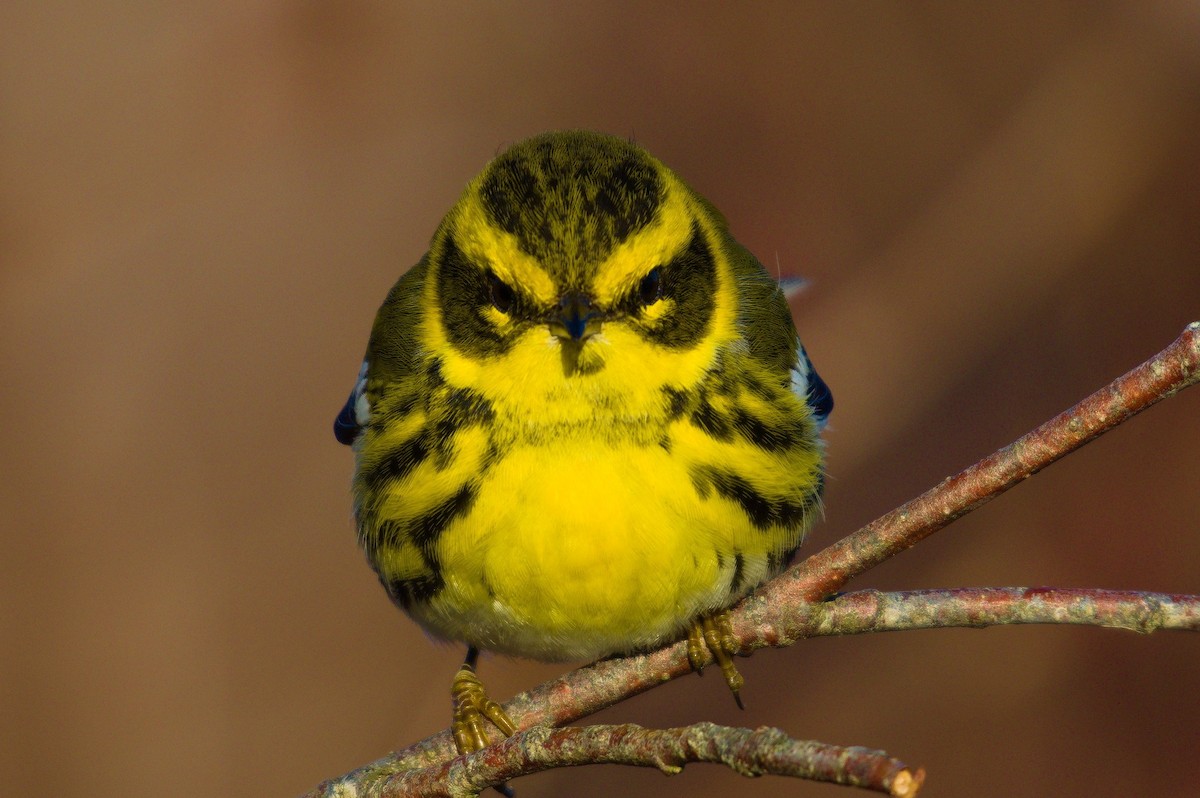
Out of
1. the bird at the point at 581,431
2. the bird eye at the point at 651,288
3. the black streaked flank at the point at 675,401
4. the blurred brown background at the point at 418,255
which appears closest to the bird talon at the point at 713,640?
the bird at the point at 581,431

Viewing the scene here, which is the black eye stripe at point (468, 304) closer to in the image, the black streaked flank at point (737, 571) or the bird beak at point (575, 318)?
the bird beak at point (575, 318)

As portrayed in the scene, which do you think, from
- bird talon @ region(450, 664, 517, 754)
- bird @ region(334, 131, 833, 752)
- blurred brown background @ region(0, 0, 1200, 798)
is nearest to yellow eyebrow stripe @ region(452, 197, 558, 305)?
bird @ region(334, 131, 833, 752)

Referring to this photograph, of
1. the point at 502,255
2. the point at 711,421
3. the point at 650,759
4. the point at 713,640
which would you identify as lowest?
the point at 650,759

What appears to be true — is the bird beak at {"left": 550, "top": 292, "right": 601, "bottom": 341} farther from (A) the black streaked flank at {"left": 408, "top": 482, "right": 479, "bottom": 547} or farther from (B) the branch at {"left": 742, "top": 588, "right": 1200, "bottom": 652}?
(B) the branch at {"left": 742, "top": 588, "right": 1200, "bottom": 652}

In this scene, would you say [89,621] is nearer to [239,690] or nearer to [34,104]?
[239,690]

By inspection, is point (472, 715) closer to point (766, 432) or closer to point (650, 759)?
point (766, 432)

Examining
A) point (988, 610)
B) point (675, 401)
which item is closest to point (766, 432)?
point (675, 401)
